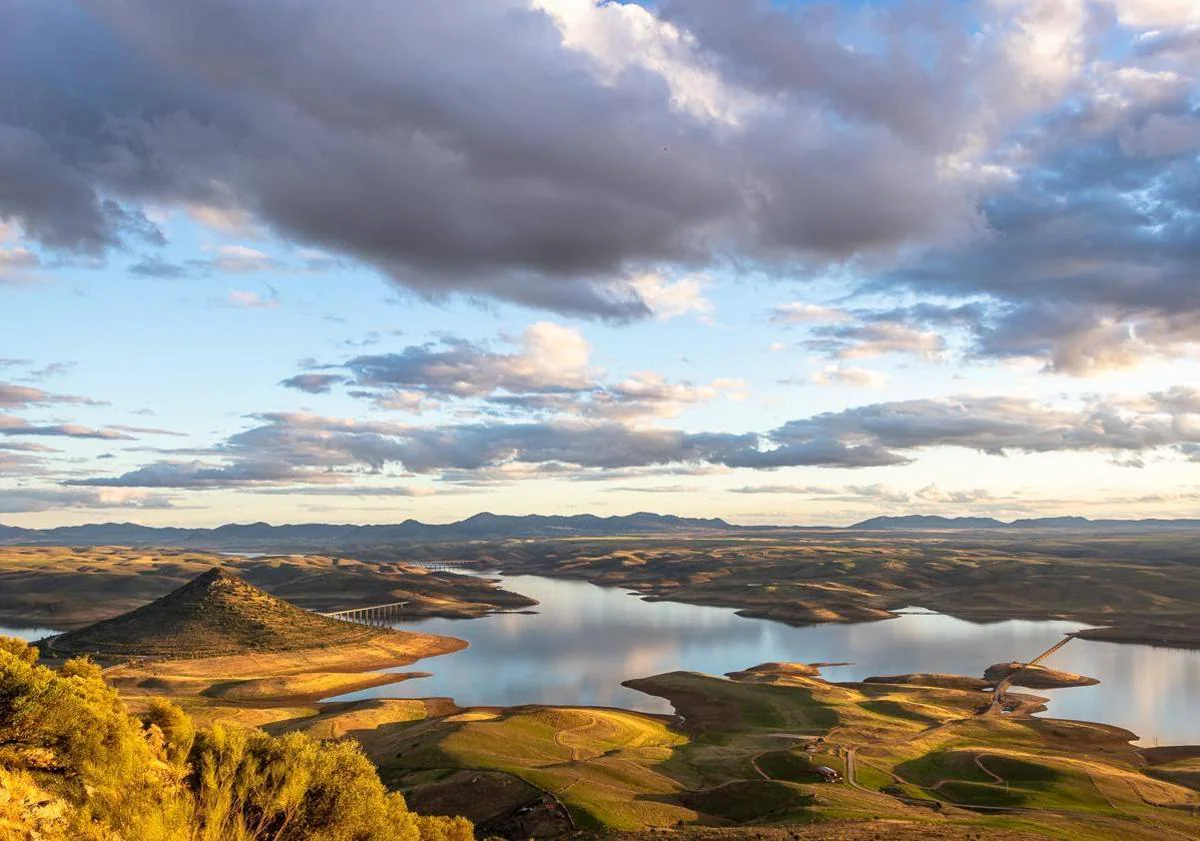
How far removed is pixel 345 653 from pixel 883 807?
125331 mm

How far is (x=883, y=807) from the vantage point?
67.0 meters

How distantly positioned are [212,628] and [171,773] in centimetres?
14663

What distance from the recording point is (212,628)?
552ft

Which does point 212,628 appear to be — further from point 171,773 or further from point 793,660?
point 171,773

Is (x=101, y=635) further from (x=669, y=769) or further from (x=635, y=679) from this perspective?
(x=669, y=769)

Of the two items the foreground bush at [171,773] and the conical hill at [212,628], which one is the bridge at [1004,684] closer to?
the foreground bush at [171,773]

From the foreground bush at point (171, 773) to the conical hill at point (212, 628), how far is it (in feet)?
430

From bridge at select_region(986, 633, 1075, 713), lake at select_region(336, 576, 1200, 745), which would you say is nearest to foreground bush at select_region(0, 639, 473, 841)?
lake at select_region(336, 576, 1200, 745)

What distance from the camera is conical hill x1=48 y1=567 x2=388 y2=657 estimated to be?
158 meters

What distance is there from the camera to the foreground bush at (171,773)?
99.1 ft

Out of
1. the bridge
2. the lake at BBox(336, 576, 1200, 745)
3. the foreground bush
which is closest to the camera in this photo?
the foreground bush

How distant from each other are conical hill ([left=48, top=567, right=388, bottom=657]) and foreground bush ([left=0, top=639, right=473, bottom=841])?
131 metres

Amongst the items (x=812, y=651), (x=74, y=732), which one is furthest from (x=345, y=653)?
(x=74, y=732)

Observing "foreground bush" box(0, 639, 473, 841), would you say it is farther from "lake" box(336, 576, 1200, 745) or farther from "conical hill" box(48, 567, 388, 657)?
"conical hill" box(48, 567, 388, 657)
